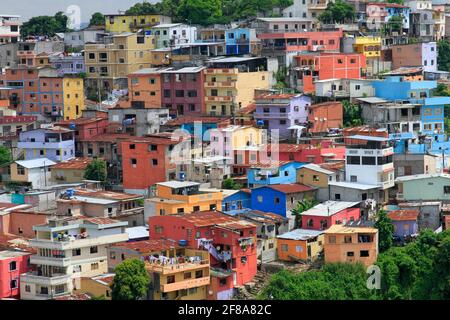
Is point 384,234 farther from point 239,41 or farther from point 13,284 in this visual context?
point 239,41

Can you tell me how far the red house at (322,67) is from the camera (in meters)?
14.5

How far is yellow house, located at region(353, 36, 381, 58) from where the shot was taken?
15.8 meters

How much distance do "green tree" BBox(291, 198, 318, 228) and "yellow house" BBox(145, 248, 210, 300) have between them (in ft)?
5.80

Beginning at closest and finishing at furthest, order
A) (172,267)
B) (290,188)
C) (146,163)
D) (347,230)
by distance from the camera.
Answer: (172,267), (347,230), (290,188), (146,163)

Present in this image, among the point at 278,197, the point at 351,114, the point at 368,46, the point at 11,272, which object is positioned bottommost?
the point at 11,272

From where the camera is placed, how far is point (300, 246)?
9.59 m

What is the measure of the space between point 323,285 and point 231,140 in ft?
11.9

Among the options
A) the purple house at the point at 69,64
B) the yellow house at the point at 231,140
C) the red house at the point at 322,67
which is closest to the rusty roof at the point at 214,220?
the yellow house at the point at 231,140

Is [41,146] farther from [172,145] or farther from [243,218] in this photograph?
[243,218]

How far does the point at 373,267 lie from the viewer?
9.00 meters

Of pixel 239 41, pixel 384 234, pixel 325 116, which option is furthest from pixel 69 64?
pixel 384 234

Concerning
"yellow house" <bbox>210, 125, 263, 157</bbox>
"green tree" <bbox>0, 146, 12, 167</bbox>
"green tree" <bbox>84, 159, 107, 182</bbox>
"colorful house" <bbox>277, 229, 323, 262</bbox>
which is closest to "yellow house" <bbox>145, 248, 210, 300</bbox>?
"colorful house" <bbox>277, 229, 323, 262</bbox>

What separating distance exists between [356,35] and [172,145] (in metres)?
6.07

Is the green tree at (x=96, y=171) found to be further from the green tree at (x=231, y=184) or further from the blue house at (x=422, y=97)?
the blue house at (x=422, y=97)
